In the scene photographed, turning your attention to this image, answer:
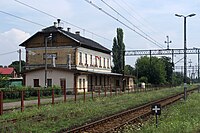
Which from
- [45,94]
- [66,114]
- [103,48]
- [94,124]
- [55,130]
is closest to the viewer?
[55,130]

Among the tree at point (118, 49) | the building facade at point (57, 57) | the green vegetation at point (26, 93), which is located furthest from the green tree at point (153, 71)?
the green vegetation at point (26, 93)

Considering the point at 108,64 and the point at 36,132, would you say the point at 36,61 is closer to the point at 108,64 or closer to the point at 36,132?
the point at 108,64

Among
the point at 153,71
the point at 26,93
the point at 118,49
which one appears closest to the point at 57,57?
the point at 26,93

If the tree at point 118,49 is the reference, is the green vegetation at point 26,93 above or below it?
below

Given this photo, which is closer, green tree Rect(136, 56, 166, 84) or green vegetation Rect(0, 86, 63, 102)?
green vegetation Rect(0, 86, 63, 102)

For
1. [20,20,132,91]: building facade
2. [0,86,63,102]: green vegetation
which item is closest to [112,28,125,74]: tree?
[20,20,132,91]: building facade

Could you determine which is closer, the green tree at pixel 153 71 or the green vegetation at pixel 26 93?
the green vegetation at pixel 26 93

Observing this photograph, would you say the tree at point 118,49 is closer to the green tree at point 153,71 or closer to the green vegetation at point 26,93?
the green tree at point 153,71

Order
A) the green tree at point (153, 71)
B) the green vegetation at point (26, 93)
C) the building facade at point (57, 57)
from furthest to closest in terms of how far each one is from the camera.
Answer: the green tree at point (153, 71) → the building facade at point (57, 57) → the green vegetation at point (26, 93)

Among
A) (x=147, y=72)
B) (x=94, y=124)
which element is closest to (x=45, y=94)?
(x=94, y=124)

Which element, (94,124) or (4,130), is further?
(94,124)

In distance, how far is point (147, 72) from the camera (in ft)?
320

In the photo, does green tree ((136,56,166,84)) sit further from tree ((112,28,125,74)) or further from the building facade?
the building facade

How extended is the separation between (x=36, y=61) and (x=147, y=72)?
41.5m
